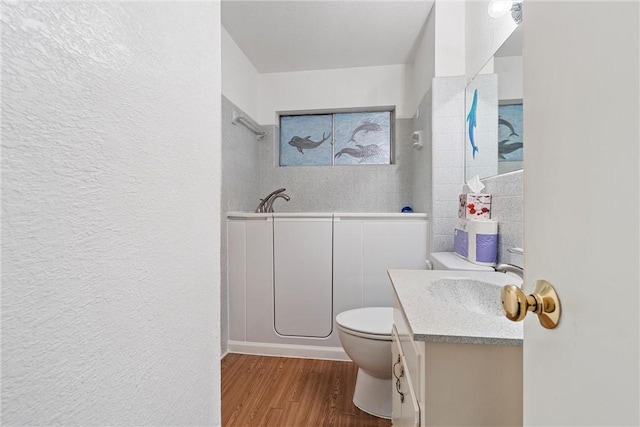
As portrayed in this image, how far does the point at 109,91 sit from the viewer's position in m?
0.39

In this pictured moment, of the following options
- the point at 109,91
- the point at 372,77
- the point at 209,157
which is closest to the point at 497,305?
the point at 209,157

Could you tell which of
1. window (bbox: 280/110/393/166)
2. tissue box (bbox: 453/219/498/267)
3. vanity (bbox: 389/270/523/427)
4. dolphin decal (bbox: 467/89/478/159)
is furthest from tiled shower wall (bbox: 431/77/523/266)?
vanity (bbox: 389/270/523/427)

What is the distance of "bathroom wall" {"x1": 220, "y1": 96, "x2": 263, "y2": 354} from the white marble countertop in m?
1.44

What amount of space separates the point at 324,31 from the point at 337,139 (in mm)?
949

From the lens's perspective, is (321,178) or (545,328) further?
(321,178)

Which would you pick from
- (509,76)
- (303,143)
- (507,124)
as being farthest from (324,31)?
(507,124)

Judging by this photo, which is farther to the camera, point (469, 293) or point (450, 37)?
point (450, 37)

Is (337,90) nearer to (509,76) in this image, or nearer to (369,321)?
(509,76)

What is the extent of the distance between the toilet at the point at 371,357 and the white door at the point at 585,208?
3.53 ft

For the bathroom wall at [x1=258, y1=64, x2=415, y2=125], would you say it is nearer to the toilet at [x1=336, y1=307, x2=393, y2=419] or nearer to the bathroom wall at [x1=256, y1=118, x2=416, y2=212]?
the bathroom wall at [x1=256, y1=118, x2=416, y2=212]

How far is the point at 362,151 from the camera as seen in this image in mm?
2902

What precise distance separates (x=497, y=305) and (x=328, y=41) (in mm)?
2170

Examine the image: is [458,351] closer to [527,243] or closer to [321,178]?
[527,243]

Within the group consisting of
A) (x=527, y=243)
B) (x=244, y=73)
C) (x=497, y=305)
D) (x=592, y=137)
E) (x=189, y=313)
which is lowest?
(x=497, y=305)
